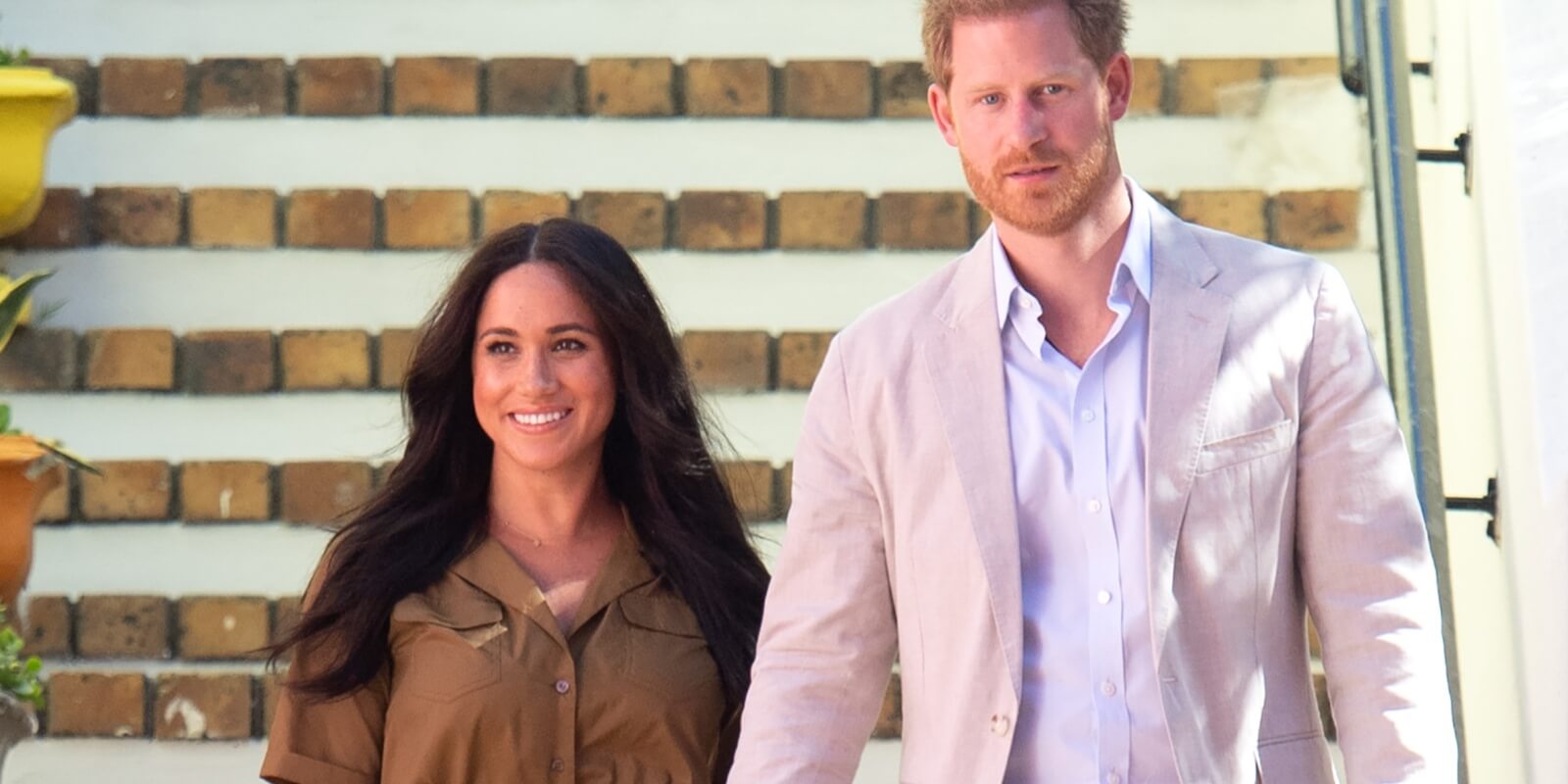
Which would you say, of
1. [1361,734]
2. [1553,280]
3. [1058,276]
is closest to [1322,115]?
[1553,280]

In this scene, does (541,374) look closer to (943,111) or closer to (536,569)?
(536,569)

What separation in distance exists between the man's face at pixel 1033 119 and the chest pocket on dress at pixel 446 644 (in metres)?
1.01

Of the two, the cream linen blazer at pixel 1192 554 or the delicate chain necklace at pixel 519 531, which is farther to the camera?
the delicate chain necklace at pixel 519 531

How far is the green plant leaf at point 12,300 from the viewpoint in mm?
3764

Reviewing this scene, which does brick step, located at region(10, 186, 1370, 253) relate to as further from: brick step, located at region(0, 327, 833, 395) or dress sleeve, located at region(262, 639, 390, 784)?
dress sleeve, located at region(262, 639, 390, 784)

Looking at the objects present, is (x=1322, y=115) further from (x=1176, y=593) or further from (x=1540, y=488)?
(x=1176, y=593)

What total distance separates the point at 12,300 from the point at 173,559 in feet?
1.71

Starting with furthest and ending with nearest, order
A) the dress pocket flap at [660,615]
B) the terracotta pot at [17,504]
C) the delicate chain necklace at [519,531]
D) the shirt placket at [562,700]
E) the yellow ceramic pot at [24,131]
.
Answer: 1. the yellow ceramic pot at [24,131]
2. the terracotta pot at [17,504]
3. the delicate chain necklace at [519,531]
4. the dress pocket flap at [660,615]
5. the shirt placket at [562,700]

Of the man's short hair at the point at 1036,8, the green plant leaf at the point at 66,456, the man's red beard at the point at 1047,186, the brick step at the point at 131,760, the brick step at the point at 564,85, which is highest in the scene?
the brick step at the point at 564,85

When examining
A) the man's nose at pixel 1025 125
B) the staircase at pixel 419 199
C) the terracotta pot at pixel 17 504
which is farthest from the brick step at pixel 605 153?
the man's nose at pixel 1025 125

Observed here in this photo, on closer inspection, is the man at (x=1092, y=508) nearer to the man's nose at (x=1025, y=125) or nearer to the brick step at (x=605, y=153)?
the man's nose at (x=1025, y=125)

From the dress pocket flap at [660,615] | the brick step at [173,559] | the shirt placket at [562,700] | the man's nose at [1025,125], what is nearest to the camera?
the man's nose at [1025,125]

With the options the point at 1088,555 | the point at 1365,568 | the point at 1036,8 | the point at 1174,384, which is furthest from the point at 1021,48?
the point at 1365,568

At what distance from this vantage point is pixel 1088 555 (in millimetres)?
2420
